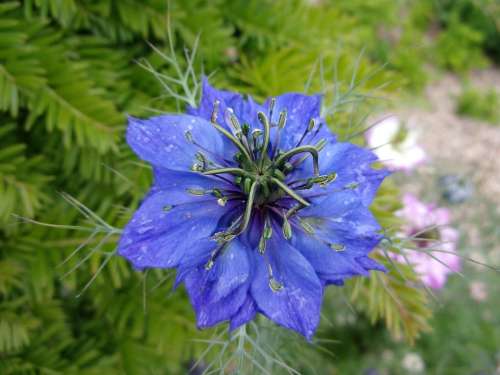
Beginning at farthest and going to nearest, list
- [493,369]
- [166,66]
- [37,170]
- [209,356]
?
[493,369]
[209,356]
[166,66]
[37,170]

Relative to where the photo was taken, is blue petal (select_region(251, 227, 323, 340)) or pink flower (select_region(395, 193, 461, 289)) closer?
blue petal (select_region(251, 227, 323, 340))

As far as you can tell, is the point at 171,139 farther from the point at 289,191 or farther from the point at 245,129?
the point at 289,191

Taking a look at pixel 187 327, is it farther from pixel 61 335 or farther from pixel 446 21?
pixel 446 21

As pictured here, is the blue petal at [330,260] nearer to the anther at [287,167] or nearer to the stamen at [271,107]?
the anther at [287,167]

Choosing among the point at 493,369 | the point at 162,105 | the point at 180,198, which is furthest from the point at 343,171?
the point at 493,369

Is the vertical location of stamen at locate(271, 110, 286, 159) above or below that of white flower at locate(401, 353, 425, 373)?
above

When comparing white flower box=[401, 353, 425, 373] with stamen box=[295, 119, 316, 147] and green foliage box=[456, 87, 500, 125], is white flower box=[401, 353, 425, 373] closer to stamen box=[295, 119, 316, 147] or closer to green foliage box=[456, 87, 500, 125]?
stamen box=[295, 119, 316, 147]

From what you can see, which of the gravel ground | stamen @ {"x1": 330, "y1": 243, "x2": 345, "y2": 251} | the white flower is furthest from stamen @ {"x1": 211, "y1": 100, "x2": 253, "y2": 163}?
the gravel ground
